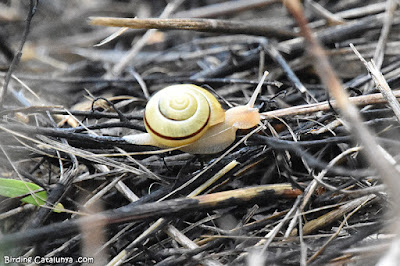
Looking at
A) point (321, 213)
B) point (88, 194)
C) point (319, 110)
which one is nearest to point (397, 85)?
point (319, 110)

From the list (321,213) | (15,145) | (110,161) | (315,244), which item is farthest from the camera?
(15,145)

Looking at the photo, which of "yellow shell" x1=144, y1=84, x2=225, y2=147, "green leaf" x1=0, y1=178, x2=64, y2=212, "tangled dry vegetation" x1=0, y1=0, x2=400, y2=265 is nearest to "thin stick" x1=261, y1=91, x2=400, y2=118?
"tangled dry vegetation" x1=0, y1=0, x2=400, y2=265

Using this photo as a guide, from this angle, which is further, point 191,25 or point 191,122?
point 191,25

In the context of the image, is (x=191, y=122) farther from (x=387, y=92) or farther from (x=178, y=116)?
(x=387, y=92)

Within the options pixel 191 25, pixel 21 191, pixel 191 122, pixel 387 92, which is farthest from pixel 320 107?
pixel 21 191

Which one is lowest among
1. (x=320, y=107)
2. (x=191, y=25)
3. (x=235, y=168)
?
(x=235, y=168)

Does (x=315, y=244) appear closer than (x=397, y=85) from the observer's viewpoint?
Yes

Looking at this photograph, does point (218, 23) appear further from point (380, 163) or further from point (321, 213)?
point (380, 163)
